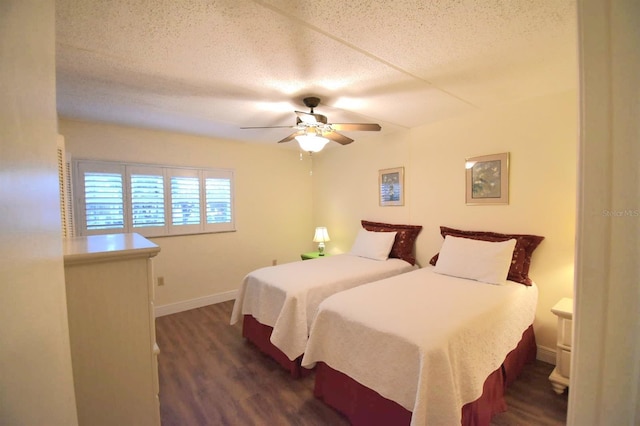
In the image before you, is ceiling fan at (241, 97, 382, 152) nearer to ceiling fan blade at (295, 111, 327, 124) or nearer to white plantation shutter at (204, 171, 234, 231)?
ceiling fan blade at (295, 111, 327, 124)

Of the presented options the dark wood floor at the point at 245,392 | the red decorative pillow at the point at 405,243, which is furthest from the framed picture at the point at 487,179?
the dark wood floor at the point at 245,392

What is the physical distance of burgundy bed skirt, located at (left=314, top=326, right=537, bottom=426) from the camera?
4.74 feet

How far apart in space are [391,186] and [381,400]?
2558mm

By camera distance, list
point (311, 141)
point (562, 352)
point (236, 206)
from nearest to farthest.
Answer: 1. point (562, 352)
2. point (311, 141)
3. point (236, 206)

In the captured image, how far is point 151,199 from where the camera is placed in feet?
10.7

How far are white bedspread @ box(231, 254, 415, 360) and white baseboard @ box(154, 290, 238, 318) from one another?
3.56 ft

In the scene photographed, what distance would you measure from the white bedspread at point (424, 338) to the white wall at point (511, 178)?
Answer: 47cm

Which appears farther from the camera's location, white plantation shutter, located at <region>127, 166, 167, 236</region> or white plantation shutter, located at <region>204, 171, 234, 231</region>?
white plantation shutter, located at <region>204, 171, 234, 231</region>

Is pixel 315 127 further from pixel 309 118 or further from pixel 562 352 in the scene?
pixel 562 352

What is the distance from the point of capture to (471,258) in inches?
95.0

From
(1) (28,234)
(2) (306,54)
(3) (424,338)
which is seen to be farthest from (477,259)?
(1) (28,234)

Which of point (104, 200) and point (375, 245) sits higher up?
point (104, 200)

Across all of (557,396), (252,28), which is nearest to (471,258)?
(557,396)

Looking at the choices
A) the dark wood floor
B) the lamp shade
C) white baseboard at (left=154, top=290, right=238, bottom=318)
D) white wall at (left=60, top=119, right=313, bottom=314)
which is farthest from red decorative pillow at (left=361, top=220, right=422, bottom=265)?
white baseboard at (left=154, top=290, right=238, bottom=318)
